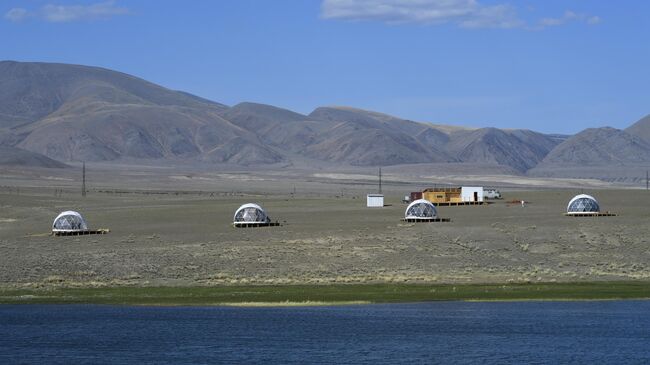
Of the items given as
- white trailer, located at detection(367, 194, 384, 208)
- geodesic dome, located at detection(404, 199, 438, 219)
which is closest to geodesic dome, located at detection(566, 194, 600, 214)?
geodesic dome, located at detection(404, 199, 438, 219)

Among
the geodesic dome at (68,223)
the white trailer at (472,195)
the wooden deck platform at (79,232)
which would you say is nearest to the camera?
the wooden deck platform at (79,232)

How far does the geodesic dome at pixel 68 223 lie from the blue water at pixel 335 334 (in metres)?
30.1

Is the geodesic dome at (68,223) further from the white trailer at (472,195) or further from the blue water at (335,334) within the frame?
the white trailer at (472,195)

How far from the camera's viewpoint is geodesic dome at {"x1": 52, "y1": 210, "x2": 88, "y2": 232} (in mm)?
88812

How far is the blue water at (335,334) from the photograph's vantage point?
1768 inches

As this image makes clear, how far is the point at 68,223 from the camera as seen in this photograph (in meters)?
89.0

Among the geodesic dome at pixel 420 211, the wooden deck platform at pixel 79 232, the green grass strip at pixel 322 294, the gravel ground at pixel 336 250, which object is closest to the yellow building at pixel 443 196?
the gravel ground at pixel 336 250

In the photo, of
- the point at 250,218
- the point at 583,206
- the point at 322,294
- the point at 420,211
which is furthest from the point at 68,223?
the point at 583,206

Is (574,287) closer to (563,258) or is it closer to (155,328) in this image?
(563,258)

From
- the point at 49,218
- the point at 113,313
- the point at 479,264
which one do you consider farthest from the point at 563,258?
the point at 49,218

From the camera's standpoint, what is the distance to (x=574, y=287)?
214 ft

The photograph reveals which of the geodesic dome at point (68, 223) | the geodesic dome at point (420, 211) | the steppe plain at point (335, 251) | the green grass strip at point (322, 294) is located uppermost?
the geodesic dome at point (420, 211)

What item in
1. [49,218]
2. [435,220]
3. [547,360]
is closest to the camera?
[547,360]

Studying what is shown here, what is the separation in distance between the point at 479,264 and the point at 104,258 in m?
23.3
